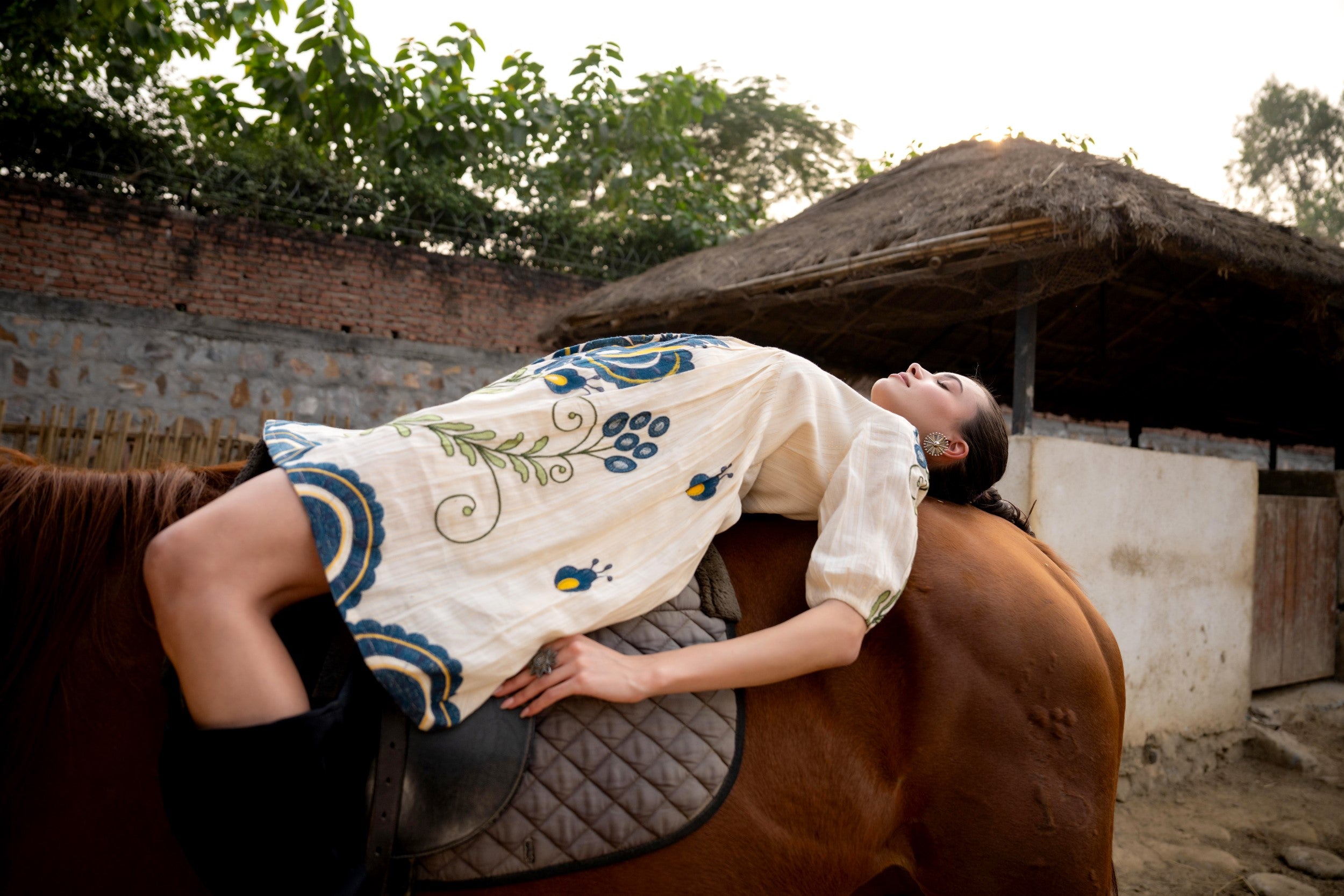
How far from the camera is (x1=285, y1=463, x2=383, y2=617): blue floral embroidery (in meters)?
1.13

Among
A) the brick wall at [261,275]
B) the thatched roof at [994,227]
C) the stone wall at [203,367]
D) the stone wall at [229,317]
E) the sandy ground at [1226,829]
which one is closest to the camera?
the sandy ground at [1226,829]

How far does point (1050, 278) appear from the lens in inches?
164

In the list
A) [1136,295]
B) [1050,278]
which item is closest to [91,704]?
[1050,278]

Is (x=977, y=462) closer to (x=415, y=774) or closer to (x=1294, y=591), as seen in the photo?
(x=415, y=774)

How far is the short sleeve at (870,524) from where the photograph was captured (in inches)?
52.4

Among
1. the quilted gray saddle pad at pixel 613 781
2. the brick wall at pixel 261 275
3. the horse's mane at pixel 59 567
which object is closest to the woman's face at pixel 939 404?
the quilted gray saddle pad at pixel 613 781

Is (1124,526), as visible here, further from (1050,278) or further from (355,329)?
(355,329)

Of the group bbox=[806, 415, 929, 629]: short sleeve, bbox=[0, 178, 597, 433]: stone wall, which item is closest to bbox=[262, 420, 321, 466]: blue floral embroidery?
bbox=[806, 415, 929, 629]: short sleeve

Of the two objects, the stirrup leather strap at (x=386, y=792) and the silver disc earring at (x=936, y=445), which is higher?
the silver disc earring at (x=936, y=445)

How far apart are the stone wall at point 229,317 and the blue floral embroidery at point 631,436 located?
7335 millimetres

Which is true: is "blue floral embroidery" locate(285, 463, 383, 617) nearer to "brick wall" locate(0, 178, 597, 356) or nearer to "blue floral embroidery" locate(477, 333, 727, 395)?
"blue floral embroidery" locate(477, 333, 727, 395)

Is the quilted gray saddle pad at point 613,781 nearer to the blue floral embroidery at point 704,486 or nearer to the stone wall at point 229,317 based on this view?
the blue floral embroidery at point 704,486

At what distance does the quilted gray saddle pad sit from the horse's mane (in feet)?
2.26

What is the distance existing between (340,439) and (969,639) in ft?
4.07
